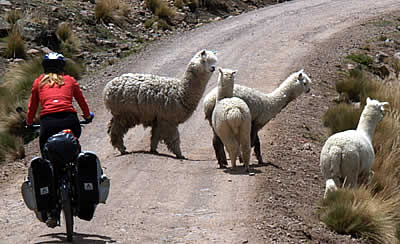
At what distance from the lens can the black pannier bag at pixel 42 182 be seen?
5953 mm

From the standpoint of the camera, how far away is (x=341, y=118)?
44.0 feet

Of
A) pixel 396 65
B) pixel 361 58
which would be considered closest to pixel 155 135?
pixel 361 58

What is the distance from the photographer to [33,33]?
63.7ft

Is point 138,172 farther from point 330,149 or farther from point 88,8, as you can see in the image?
point 88,8

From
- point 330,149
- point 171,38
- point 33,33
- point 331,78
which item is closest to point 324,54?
point 331,78

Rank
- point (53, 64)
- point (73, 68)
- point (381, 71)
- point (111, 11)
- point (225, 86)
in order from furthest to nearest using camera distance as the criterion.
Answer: point (111, 11) < point (381, 71) < point (73, 68) < point (225, 86) < point (53, 64)

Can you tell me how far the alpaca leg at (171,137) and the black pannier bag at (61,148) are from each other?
4709 millimetres

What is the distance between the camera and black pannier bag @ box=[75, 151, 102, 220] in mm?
6051

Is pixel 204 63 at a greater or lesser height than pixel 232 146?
greater

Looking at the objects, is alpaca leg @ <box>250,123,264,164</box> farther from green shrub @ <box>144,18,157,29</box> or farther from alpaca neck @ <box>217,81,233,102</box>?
green shrub @ <box>144,18,157,29</box>

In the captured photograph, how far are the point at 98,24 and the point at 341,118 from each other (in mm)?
11496

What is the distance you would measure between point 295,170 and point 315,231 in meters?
2.90

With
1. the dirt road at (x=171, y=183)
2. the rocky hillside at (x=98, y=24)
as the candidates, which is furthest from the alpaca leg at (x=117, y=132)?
the rocky hillside at (x=98, y=24)

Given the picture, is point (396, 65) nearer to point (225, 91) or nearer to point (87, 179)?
point (225, 91)
